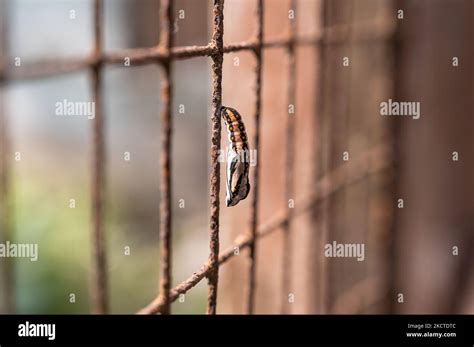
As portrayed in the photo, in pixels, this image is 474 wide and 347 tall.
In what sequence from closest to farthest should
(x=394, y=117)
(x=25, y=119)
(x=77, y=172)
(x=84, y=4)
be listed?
(x=84, y=4) → (x=394, y=117) → (x=25, y=119) → (x=77, y=172)

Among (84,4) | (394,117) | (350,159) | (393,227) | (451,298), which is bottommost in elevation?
(451,298)

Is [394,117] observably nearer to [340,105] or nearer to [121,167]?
[340,105]

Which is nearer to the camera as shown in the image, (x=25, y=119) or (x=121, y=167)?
(x=25, y=119)

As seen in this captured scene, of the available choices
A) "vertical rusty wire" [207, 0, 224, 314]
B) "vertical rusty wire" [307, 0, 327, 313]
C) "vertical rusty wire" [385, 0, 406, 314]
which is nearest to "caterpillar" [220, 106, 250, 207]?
"vertical rusty wire" [207, 0, 224, 314]

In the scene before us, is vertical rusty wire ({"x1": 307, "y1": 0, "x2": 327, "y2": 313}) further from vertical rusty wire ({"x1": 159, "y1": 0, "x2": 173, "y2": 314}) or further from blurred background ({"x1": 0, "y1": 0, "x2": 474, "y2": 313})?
vertical rusty wire ({"x1": 159, "y1": 0, "x2": 173, "y2": 314})

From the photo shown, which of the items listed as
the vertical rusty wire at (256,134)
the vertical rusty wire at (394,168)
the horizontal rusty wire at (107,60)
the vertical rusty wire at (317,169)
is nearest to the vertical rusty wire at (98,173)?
the horizontal rusty wire at (107,60)

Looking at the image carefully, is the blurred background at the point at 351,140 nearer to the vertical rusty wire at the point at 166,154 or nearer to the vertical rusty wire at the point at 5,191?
the vertical rusty wire at the point at 5,191
